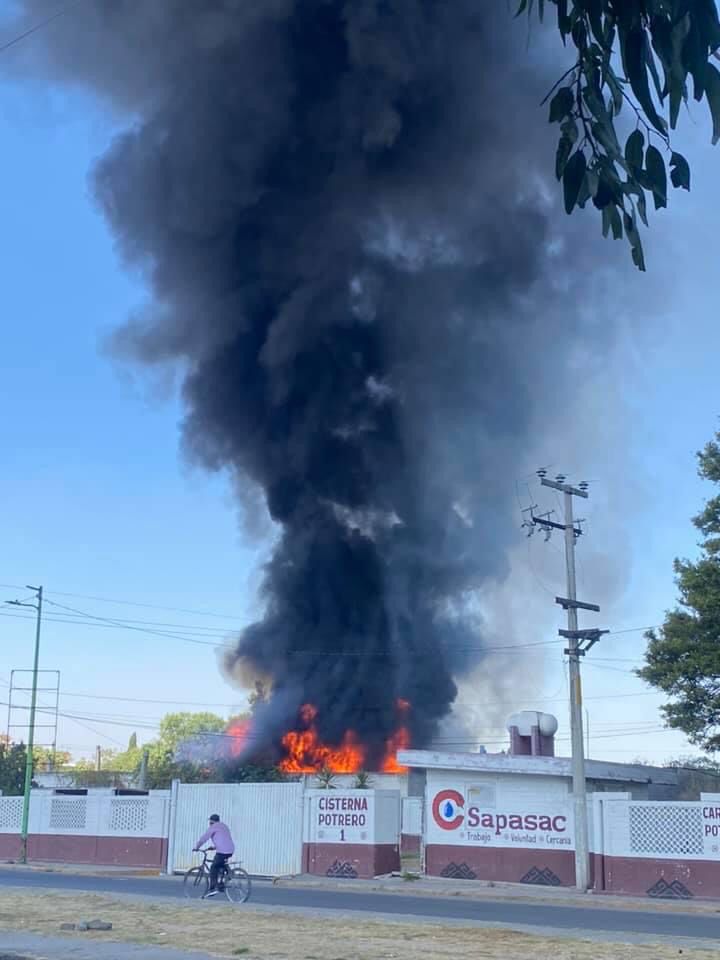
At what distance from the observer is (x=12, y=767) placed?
61.2 metres

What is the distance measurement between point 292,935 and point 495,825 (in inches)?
591

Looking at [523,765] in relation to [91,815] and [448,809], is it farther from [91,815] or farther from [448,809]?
[91,815]

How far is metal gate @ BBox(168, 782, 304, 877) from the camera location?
99.7 ft

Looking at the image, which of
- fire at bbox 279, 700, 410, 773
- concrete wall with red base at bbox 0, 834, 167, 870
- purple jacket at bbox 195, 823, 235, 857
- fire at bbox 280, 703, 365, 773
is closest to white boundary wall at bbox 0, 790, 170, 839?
concrete wall with red base at bbox 0, 834, 167, 870

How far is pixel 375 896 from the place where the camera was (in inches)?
932

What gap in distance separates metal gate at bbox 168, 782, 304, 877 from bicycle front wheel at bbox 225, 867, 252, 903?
10036mm

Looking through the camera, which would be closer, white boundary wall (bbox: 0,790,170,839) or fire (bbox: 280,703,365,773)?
white boundary wall (bbox: 0,790,170,839)

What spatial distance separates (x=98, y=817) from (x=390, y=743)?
28364 mm

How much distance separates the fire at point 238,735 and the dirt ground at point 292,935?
45461mm

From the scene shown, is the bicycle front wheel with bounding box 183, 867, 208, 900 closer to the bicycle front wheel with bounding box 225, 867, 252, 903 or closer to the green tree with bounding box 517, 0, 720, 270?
the bicycle front wheel with bounding box 225, 867, 252, 903

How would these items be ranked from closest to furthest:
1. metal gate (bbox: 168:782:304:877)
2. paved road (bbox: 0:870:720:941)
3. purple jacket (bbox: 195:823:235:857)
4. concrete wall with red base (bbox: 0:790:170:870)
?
paved road (bbox: 0:870:720:941) < purple jacket (bbox: 195:823:235:857) < metal gate (bbox: 168:782:304:877) < concrete wall with red base (bbox: 0:790:170:870)

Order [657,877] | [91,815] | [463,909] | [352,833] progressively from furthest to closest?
[91,815] → [352,833] → [657,877] → [463,909]

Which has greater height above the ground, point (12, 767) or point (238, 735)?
point (238, 735)

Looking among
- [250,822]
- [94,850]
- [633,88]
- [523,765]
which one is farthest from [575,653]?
[633,88]
